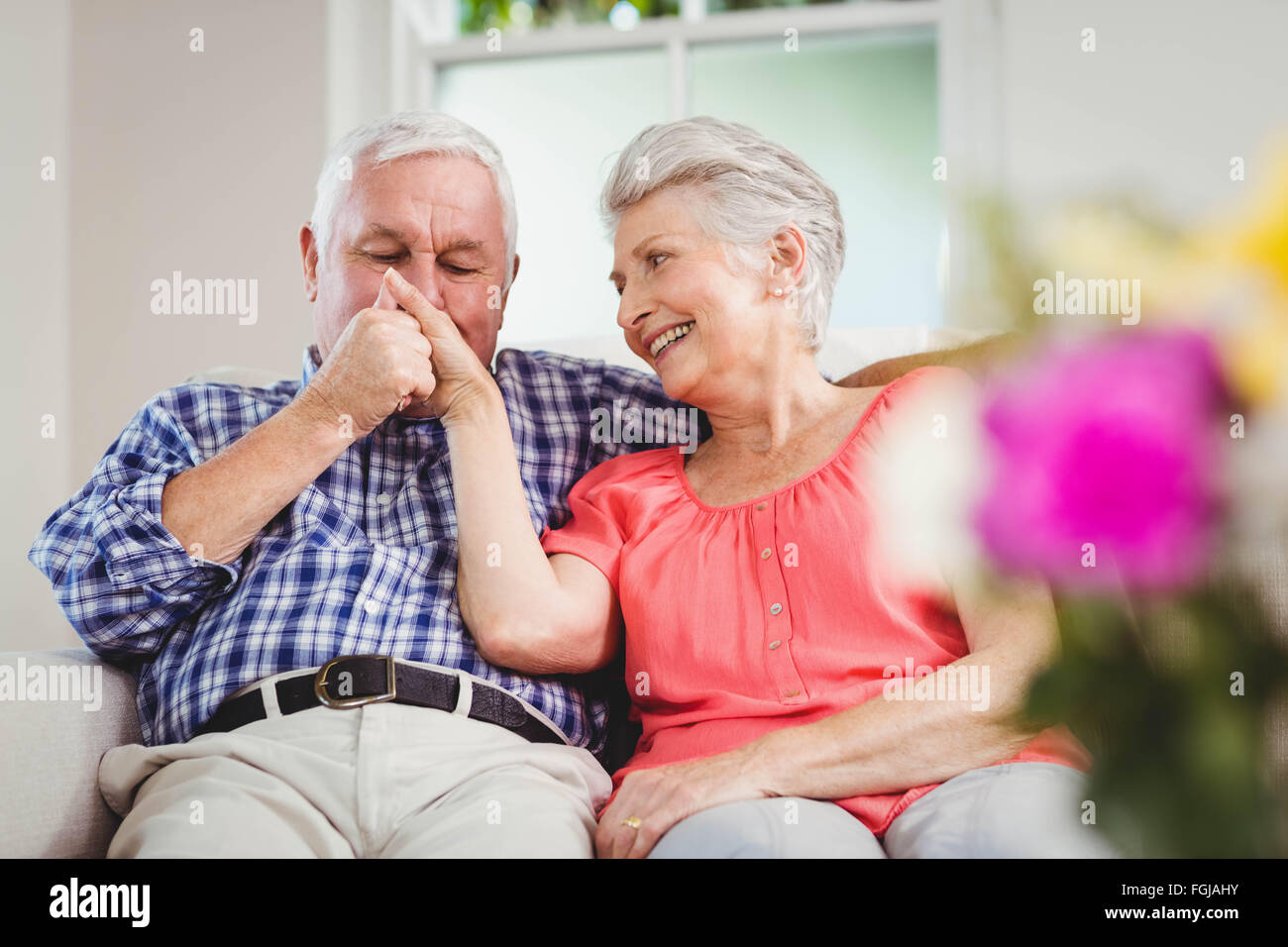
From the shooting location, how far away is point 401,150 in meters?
1.54

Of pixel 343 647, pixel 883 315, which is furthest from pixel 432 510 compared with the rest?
pixel 883 315

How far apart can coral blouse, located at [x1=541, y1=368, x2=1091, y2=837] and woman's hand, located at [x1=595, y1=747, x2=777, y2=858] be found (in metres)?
0.08

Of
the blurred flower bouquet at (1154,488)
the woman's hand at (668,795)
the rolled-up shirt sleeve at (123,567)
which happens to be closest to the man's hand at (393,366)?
the rolled-up shirt sleeve at (123,567)

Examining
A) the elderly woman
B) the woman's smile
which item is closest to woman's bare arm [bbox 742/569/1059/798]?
the elderly woman

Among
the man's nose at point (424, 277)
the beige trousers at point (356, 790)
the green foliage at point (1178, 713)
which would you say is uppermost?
the man's nose at point (424, 277)

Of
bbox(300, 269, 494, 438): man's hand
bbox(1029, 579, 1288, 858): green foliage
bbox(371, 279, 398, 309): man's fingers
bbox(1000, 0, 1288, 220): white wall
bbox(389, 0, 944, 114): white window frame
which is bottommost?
bbox(1029, 579, 1288, 858): green foliage

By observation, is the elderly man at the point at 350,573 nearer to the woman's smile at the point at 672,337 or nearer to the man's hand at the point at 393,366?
the man's hand at the point at 393,366

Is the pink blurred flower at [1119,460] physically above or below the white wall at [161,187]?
below

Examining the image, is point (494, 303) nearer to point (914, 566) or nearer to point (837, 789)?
point (914, 566)

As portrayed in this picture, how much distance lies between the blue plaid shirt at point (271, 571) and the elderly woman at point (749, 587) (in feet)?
0.23

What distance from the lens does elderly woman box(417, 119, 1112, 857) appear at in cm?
111

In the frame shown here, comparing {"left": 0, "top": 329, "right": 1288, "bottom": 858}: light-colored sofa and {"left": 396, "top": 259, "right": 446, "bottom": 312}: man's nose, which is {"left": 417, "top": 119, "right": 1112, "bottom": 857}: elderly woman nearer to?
{"left": 396, "top": 259, "right": 446, "bottom": 312}: man's nose

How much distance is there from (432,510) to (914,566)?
68 cm

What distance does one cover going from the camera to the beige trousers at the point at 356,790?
1.07 m
